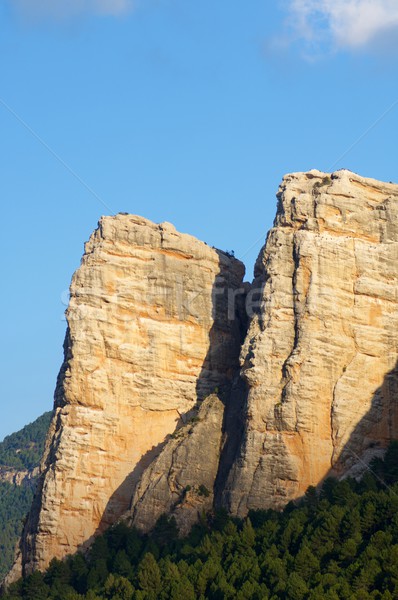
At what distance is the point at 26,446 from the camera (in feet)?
561

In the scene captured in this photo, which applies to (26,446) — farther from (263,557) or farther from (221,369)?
(263,557)

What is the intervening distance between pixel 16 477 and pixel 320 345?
91.3 metres

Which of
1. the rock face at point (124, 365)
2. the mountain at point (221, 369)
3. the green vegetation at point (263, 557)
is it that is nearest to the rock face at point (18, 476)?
the rock face at point (124, 365)

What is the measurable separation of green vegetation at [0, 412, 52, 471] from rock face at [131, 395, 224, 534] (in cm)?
8572

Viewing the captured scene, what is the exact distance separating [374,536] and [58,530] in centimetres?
1967

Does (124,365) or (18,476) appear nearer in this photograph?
(124,365)

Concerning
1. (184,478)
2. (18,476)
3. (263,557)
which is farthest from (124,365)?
(18,476)

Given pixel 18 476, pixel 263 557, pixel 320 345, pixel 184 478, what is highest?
pixel 18 476

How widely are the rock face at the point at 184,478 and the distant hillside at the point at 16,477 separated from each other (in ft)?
172

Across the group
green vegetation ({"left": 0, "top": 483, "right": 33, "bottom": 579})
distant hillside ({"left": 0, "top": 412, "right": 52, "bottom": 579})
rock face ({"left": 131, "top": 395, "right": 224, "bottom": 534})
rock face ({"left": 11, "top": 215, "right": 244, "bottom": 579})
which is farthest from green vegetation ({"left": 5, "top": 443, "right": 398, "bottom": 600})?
distant hillside ({"left": 0, "top": 412, "right": 52, "bottom": 579})

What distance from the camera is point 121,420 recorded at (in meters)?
81.9

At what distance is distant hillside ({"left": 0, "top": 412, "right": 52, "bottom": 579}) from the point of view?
142000 mm

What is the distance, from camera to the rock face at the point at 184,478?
76625 mm

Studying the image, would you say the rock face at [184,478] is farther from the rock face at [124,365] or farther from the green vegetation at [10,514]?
the green vegetation at [10,514]
